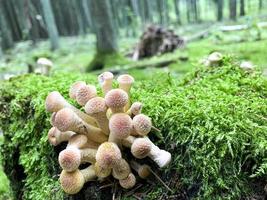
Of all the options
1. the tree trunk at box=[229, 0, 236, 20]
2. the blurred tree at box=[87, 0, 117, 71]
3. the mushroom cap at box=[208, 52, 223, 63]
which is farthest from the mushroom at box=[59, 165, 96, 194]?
the tree trunk at box=[229, 0, 236, 20]

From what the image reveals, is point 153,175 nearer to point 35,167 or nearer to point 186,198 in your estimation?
point 186,198

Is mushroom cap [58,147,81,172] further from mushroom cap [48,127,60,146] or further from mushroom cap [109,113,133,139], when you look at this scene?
mushroom cap [48,127,60,146]

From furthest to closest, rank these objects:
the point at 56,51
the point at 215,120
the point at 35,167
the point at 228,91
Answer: the point at 56,51, the point at 35,167, the point at 228,91, the point at 215,120

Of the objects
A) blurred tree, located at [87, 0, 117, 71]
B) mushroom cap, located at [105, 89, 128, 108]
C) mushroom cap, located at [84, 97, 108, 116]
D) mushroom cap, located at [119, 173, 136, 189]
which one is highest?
mushroom cap, located at [105, 89, 128, 108]

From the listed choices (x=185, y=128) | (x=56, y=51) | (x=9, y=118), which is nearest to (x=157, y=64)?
(x=9, y=118)

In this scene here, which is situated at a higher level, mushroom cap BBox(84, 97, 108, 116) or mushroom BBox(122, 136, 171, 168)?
mushroom cap BBox(84, 97, 108, 116)

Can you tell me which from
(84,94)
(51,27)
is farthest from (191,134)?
(51,27)
